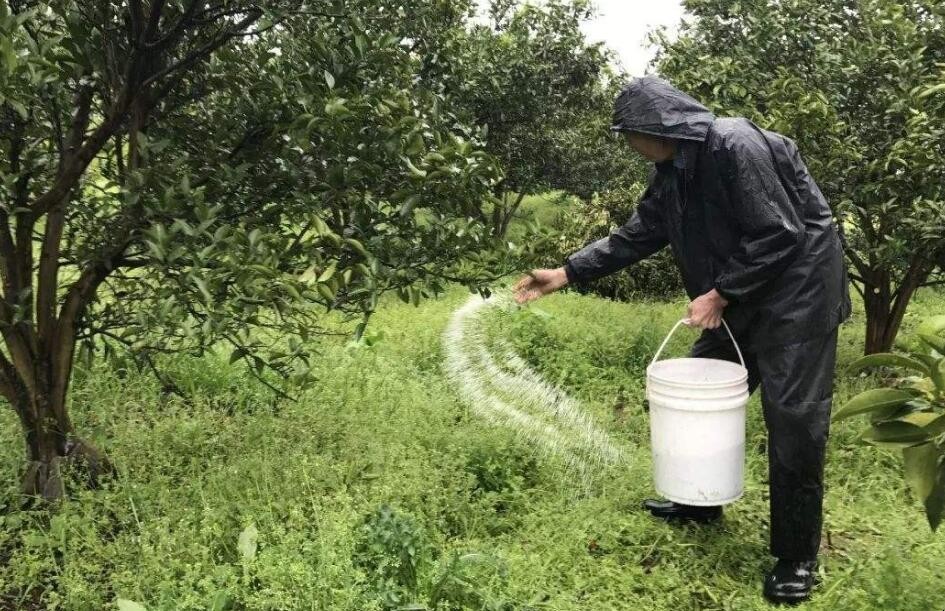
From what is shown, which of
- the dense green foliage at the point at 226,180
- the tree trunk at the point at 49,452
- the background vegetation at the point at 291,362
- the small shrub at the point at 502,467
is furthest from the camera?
the small shrub at the point at 502,467

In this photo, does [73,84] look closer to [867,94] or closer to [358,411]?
[358,411]

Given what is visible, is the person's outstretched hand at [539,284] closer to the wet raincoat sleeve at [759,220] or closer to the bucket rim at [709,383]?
the bucket rim at [709,383]

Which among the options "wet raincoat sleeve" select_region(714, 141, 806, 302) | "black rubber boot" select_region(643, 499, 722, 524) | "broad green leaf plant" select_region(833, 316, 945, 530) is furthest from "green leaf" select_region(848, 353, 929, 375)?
"black rubber boot" select_region(643, 499, 722, 524)

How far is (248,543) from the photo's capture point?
2.93 meters

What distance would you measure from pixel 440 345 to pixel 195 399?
7.54ft

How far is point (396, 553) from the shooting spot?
2908 mm

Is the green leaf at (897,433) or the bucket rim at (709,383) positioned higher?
the green leaf at (897,433)

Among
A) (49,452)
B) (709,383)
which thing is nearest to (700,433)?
(709,383)

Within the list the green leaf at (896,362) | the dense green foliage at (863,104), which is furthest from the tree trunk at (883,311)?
the green leaf at (896,362)

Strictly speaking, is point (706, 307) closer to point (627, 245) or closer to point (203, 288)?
point (627, 245)

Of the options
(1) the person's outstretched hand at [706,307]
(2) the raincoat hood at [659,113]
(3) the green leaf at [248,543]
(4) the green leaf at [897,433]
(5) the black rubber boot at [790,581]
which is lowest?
(5) the black rubber boot at [790,581]

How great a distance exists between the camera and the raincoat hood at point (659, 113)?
9.43ft

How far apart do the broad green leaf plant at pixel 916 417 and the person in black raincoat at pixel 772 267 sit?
1065 millimetres

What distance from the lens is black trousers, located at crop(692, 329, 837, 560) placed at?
2.84 metres
